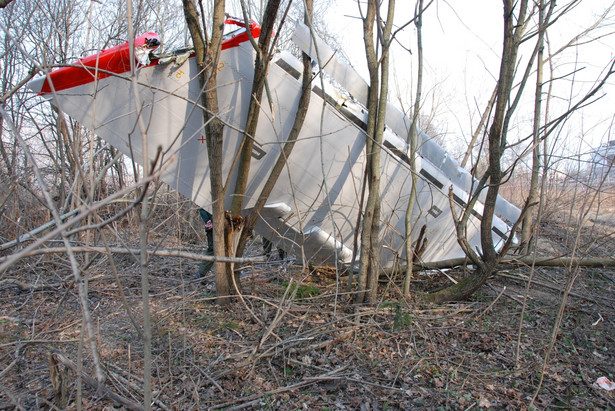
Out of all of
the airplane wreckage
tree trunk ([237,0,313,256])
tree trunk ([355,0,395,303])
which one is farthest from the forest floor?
tree trunk ([237,0,313,256])

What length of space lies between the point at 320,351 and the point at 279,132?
6.95ft

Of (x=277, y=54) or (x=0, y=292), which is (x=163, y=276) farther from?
(x=277, y=54)

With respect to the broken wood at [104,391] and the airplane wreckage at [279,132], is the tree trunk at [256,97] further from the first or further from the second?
the broken wood at [104,391]

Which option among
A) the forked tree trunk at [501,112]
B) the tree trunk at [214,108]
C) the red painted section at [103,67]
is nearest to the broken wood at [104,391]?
the tree trunk at [214,108]

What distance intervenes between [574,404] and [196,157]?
3734 mm

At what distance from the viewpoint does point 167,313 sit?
365 centimetres

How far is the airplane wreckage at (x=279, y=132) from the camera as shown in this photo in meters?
3.82

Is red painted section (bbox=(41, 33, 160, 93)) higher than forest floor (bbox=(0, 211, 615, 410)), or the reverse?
red painted section (bbox=(41, 33, 160, 93))

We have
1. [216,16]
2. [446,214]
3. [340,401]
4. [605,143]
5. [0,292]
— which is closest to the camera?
[340,401]

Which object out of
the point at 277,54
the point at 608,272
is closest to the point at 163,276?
the point at 277,54

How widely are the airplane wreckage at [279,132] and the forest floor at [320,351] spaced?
2.24 feet

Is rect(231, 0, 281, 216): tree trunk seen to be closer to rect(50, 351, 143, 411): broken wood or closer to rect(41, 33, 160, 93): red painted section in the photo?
rect(41, 33, 160, 93): red painted section

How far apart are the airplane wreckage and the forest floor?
682 mm

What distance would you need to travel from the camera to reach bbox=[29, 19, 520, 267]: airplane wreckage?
3.82 metres
